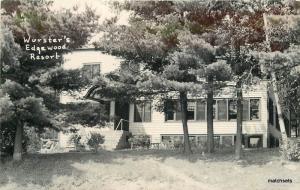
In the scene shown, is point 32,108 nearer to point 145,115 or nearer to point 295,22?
point 295,22

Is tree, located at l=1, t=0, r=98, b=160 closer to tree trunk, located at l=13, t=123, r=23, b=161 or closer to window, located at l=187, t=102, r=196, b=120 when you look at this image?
tree trunk, located at l=13, t=123, r=23, b=161

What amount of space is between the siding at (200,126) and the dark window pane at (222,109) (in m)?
0.36

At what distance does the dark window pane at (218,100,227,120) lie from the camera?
35.8 metres

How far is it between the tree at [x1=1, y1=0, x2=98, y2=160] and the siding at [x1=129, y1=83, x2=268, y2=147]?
12014 millimetres

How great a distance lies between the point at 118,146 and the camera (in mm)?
34125

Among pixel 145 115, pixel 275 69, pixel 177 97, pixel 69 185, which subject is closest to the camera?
pixel 69 185

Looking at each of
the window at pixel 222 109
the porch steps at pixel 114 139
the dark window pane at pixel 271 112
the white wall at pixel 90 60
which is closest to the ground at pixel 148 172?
the porch steps at pixel 114 139

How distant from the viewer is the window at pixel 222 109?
3575 cm

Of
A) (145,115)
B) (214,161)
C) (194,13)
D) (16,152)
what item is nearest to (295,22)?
(194,13)

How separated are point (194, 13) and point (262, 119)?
1216 centimetres

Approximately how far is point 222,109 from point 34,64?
49.5 ft

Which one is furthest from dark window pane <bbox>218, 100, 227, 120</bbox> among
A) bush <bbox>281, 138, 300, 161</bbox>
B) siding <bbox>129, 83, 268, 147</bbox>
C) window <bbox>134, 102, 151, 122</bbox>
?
bush <bbox>281, 138, 300, 161</bbox>

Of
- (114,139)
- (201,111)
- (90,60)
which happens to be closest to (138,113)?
(114,139)

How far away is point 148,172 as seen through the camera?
22625 mm
